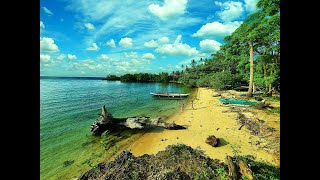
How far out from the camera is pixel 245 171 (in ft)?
18.5

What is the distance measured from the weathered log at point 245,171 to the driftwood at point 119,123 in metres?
7.37

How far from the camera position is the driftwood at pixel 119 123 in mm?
12844

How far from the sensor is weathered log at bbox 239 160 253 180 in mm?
5442

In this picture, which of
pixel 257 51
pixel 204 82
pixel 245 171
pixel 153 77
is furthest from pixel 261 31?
pixel 153 77

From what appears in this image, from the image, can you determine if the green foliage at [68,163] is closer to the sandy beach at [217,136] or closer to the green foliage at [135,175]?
the sandy beach at [217,136]

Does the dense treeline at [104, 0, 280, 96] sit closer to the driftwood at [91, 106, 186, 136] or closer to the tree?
the tree

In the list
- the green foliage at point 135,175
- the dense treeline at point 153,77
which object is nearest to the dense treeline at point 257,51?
the green foliage at point 135,175

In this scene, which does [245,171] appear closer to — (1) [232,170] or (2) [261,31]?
(1) [232,170]

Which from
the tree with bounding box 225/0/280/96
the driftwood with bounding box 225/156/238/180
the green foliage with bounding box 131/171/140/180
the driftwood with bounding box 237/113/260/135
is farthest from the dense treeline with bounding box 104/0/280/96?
the green foliage with bounding box 131/171/140/180

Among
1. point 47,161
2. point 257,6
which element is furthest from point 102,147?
point 257,6

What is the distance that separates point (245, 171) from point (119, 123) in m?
10.1
